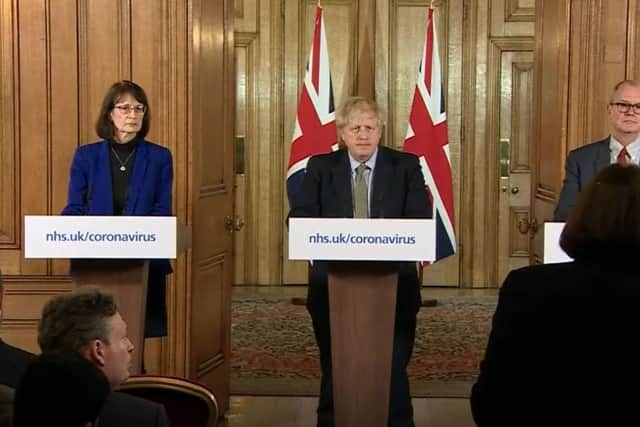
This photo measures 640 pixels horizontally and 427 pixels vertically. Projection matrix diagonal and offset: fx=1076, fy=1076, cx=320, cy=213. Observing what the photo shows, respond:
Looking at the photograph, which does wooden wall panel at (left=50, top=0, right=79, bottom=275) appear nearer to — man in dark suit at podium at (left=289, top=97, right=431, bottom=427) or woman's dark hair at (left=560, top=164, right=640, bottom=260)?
man in dark suit at podium at (left=289, top=97, right=431, bottom=427)

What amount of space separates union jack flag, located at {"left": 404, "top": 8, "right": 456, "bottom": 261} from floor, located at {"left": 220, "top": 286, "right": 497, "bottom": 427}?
176 centimetres

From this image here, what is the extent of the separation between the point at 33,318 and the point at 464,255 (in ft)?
16.1

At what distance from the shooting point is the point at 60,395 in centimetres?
162

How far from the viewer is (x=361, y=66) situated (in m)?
9.04

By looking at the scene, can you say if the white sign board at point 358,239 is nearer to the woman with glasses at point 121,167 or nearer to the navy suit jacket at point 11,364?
the woman with glasses at point 121,167

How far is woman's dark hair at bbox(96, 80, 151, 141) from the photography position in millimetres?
4305

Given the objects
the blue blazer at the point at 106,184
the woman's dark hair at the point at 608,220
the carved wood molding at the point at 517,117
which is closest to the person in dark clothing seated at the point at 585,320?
the woman's dark hair at the point at 608,220

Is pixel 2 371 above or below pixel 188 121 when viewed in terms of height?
below

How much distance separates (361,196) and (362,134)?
0.25m

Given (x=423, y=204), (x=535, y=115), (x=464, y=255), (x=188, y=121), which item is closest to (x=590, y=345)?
(x=423, y=204)

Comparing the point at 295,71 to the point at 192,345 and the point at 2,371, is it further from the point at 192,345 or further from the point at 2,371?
the point at 2,371

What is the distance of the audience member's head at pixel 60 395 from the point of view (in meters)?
1.62

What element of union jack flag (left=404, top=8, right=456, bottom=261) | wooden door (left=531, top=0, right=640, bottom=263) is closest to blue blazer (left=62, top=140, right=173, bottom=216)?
wooden door (left=531, top=0, right=640, bottom=263)

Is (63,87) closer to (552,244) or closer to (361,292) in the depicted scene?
(361,292)
